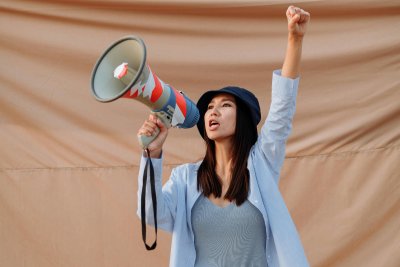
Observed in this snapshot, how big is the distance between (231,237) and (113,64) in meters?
0.60

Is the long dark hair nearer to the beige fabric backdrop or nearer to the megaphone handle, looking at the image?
the megaphone handle

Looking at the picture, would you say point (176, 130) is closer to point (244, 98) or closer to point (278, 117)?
point (244, 98)

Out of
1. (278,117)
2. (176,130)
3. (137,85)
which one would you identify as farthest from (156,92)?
(176,130)

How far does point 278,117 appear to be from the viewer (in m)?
2.01

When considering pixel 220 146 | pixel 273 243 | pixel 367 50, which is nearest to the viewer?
pixel 273 243

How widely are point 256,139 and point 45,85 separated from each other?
1.22 m

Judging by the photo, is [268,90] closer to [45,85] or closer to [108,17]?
[108,17]

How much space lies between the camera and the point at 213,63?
3029 mm

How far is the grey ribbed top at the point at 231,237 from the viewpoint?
1961 mm

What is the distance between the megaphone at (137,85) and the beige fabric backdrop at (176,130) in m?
0.94

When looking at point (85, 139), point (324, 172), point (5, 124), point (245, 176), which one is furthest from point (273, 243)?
point (5, 124)

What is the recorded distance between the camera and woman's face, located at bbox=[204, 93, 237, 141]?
212 cm

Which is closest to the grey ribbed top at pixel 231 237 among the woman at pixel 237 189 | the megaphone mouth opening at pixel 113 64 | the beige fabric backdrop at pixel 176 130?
the woman at pixel 237 189

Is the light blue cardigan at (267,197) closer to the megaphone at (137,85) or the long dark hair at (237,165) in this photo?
the long dark hair at (237,165)
